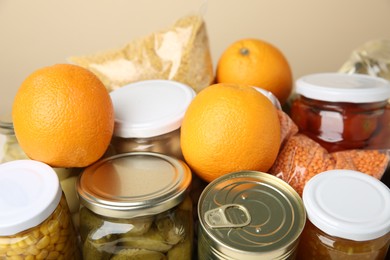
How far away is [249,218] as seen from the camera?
1.46ft

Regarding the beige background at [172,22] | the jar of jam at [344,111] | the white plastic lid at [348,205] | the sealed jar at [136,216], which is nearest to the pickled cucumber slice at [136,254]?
the sealed jar at [136,216]

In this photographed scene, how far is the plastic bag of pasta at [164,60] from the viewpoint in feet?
2.42

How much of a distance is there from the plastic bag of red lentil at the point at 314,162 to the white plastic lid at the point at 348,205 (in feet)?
0.18

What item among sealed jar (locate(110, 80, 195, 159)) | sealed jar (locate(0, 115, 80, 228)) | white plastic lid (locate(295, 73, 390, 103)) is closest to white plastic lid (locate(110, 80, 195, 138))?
sealed jar (locate(110, 80, 195, 159))

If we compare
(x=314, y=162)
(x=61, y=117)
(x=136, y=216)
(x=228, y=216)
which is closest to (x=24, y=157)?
(x=61, y=117)

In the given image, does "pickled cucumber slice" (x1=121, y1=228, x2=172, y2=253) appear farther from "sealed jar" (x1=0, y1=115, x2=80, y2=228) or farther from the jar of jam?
the jar of jam

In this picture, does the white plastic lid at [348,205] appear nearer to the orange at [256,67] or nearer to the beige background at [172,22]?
the orange at [256,67]

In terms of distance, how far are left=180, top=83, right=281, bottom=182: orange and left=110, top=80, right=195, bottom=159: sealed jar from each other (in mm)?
52

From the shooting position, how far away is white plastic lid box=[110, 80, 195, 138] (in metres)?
0.58

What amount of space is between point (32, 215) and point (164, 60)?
1.40ft

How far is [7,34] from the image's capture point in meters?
0.96

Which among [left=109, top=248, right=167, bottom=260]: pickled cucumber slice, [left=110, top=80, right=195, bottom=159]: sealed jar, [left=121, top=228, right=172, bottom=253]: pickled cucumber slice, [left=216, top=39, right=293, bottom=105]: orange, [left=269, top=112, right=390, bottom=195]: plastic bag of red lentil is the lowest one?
[left=109, top=248, right=167, bottom=260]: pickled cucumber slice

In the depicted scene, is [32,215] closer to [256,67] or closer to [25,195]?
[25,195]

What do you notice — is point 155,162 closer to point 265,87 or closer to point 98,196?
point 98,196
